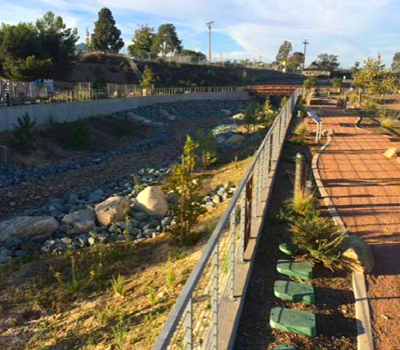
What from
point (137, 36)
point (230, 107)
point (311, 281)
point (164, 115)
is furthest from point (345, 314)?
point (137, 36)

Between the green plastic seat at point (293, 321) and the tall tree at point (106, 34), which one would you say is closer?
the green plastic seat at point (293, 321)

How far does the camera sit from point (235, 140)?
24094mm

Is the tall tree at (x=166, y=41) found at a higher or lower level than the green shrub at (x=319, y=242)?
higher

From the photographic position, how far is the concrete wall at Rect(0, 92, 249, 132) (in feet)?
72.5

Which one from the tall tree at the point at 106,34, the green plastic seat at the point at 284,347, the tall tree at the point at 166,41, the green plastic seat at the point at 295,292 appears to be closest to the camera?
the green plastic seat at the point at 284,347

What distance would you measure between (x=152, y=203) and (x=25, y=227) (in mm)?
3548

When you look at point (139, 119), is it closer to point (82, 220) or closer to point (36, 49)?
point (36, 49)

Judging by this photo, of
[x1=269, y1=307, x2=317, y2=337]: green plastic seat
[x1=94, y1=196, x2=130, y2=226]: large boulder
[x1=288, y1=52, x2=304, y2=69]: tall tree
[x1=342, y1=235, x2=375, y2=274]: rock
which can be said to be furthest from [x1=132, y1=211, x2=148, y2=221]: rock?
[x1=288, y1=52, x2=304, y2=69]: tall tree

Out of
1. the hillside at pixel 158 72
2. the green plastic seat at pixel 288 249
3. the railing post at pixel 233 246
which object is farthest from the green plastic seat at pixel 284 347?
the hillside at pixel 158 72

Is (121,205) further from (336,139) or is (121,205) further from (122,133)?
(122,133)

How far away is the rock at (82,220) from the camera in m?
11.1

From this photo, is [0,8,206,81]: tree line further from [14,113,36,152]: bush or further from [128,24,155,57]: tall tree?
[128,24,155,57]: tall tree

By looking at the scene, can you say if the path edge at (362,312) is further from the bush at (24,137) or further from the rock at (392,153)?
the bush at (24,137)

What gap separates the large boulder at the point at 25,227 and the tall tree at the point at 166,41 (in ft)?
326
